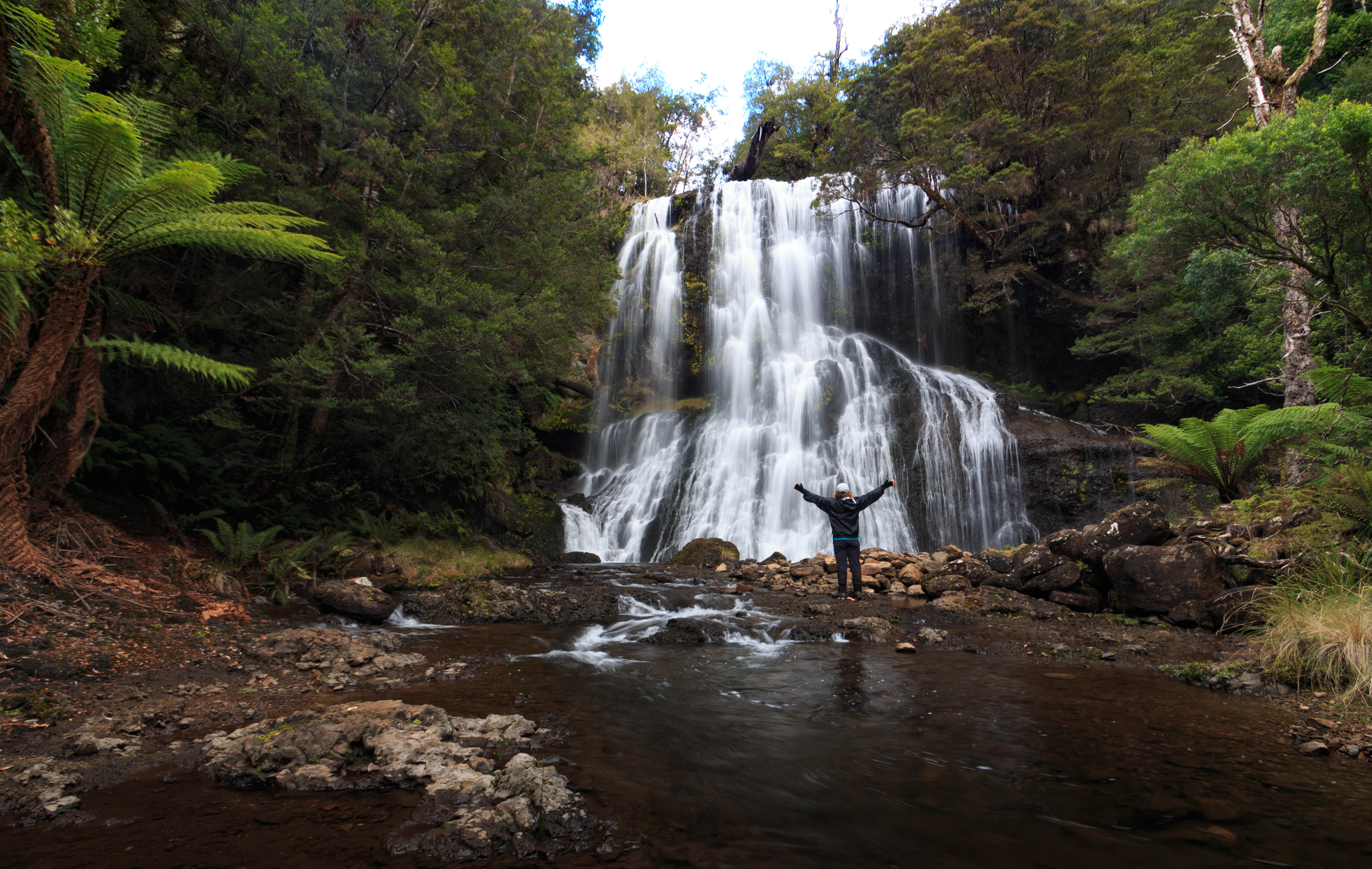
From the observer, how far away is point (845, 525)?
850 cm

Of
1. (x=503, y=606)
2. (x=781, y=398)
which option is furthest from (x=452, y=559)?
(x=781, y=398)

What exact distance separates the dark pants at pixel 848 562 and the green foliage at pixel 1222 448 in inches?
182

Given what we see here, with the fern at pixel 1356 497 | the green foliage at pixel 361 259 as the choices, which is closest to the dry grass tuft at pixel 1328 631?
the fern at pixel 1356 497

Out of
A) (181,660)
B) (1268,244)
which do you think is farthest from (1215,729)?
(1268,244)

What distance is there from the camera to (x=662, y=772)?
2951 mm

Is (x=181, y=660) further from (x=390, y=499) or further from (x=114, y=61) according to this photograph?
(x=390, y=499)

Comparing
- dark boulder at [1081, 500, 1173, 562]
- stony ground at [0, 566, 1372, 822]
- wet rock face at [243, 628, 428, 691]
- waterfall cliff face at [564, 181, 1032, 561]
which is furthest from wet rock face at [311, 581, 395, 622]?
dark boulder at [1081, 500, 1173, 562]

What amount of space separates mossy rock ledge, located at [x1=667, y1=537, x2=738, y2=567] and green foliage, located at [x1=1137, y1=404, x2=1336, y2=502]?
301 inches

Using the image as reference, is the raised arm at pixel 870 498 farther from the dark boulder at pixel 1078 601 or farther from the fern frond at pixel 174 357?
the fern frond at pixel 174 357

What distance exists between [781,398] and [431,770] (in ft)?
54.5

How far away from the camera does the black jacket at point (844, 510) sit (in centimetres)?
846

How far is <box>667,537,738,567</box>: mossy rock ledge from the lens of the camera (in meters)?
12.6

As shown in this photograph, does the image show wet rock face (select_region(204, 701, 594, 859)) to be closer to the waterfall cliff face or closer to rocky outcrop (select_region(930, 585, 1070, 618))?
rocky outcrop (select_region(930, 585, 1070, 618))

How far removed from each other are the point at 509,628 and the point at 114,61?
23.1 ft
